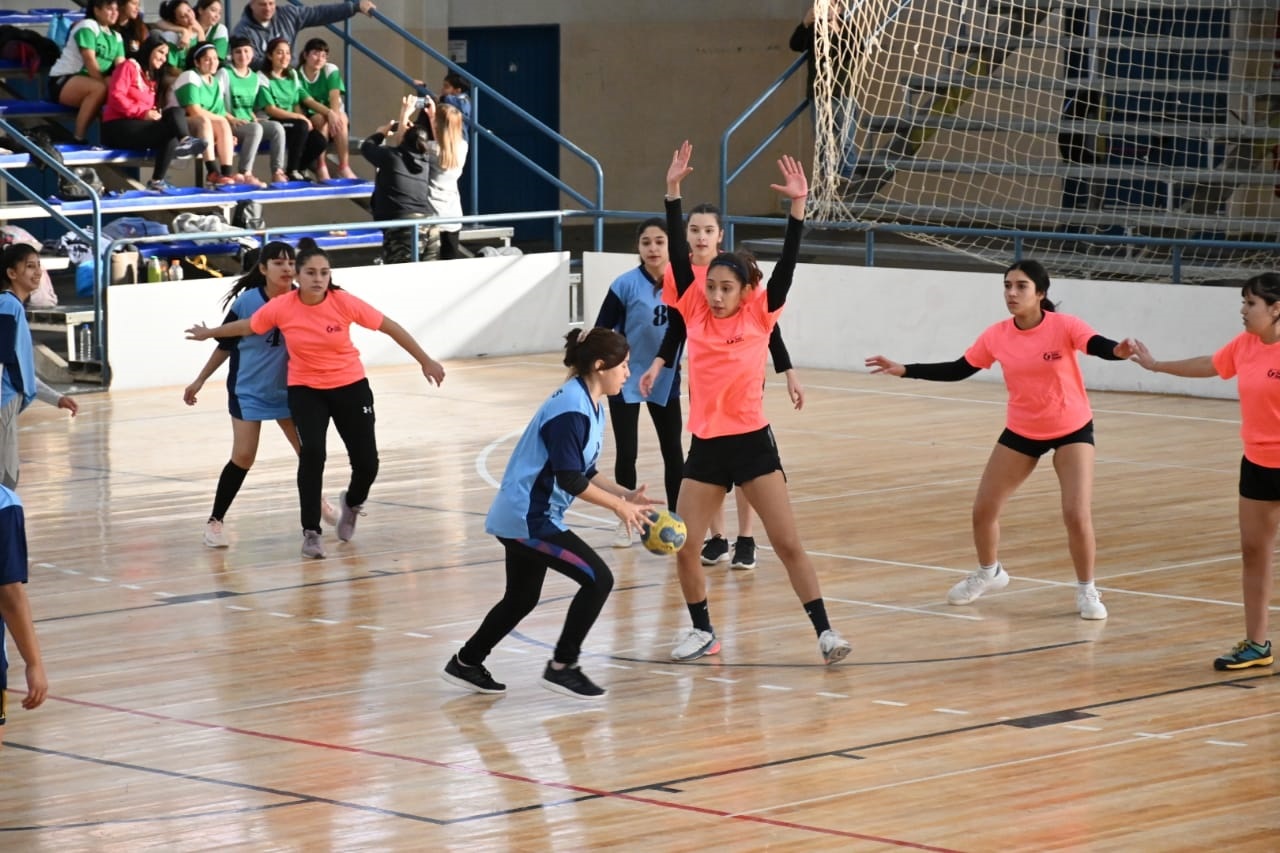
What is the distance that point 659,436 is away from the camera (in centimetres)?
1109

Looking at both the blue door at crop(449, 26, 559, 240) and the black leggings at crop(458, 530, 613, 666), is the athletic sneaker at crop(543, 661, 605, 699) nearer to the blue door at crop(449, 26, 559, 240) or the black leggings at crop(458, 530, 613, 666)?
the black leggings at crop(458, 530, 613, 666)

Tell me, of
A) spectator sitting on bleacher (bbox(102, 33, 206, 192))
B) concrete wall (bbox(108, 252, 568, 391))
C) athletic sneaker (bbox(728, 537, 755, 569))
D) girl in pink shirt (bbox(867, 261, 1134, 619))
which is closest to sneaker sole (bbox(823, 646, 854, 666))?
girl in pink shirt (bbox(867, 261, 1134, 619))

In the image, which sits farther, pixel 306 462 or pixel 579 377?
pixel 306 462

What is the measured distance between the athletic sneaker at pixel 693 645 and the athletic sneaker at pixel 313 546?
9.72ft

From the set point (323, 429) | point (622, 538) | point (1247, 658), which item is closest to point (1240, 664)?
point (1247, 658)

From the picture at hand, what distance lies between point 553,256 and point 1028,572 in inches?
449

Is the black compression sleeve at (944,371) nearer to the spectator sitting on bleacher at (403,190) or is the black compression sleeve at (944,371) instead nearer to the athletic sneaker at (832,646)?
the athletic sneaker at (832,646)

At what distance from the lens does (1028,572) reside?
10875 millimetres

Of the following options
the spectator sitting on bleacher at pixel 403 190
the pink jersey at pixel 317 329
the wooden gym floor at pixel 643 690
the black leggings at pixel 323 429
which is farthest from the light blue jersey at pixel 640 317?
the spectator sitting on bleacher at pixel 403 190

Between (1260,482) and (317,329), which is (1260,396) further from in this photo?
(317,329)

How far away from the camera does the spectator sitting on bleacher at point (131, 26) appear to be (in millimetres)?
20844

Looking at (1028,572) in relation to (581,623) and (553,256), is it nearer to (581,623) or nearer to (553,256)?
(581,623)

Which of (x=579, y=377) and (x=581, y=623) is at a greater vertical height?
(x=579, y=377)

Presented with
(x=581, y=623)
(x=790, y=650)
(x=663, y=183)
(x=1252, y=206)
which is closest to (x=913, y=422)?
(x=1252, y=206)
